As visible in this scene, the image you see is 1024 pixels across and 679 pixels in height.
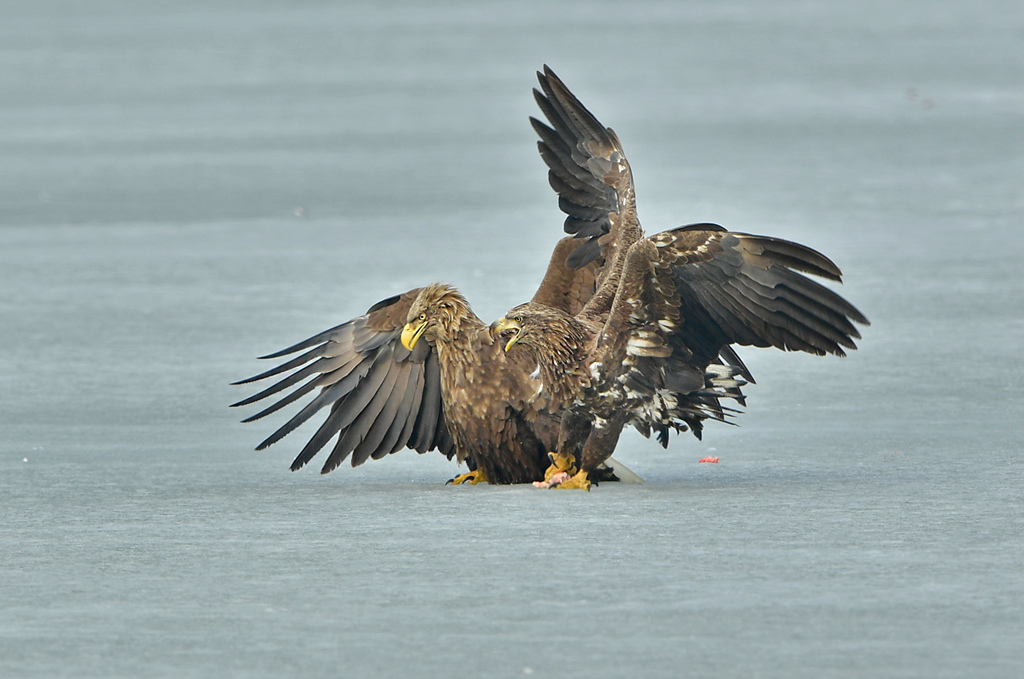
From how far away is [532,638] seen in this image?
430 cm

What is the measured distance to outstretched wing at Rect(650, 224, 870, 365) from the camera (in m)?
6.39

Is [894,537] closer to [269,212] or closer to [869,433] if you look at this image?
[869,433]

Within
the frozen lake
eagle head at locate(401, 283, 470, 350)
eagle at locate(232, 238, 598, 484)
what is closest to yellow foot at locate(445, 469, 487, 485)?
eagle at locate(232, 238, 598, 484)

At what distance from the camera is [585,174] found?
27.3 ft

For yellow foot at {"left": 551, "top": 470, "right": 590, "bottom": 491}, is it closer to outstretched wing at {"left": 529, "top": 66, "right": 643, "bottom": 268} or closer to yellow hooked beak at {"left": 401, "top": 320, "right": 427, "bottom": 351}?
yellow hooked beak at {"left": 401, "top": 320, "right": 427, "bottom": 351}

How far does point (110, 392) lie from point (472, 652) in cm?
489

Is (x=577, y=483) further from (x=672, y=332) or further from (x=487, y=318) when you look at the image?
(x=487, y=318)

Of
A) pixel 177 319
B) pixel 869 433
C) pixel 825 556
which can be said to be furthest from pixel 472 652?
pixel 177 319

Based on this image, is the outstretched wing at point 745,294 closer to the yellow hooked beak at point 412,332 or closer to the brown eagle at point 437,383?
the brown eagle at point 437,383

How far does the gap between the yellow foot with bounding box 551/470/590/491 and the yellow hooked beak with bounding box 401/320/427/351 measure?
0.81 meters

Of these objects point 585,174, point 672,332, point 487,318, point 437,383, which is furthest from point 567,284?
point 487,318

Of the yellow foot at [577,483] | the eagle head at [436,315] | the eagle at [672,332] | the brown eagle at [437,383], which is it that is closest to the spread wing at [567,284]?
the brown eagle at [437,383]

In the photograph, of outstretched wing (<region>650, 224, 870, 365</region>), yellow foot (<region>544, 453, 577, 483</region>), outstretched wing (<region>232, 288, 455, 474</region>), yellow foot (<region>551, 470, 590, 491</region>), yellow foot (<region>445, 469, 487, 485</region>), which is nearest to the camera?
outstretched wing (<region>650, 224, 870, 365</region>)

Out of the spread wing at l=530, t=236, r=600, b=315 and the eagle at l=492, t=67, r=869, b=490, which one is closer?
the eagle at l=492, t=67, r=869, b=490
